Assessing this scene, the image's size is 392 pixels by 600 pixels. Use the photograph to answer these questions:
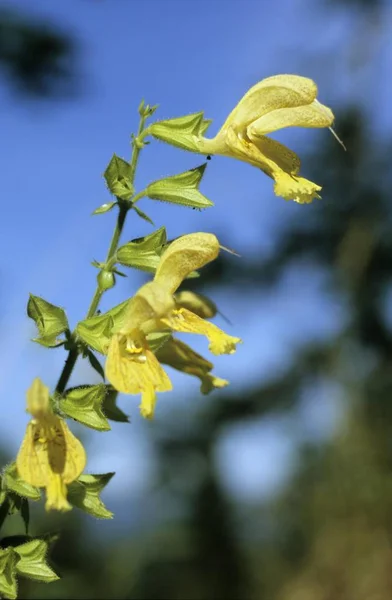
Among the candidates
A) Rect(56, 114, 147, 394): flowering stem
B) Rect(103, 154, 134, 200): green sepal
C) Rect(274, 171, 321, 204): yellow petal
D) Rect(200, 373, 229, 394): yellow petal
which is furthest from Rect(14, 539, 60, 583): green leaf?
Rect(274, 171, 321, 204): yellow petal

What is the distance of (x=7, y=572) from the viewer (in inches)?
48.4

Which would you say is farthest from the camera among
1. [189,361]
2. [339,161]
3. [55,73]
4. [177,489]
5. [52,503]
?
[339,161]

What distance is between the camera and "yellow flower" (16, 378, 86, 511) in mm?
1144

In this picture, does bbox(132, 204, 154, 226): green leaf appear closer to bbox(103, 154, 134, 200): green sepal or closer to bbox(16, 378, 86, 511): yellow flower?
bbox(103, 154, 134, 200): green sepal

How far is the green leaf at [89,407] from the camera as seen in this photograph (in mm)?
1238

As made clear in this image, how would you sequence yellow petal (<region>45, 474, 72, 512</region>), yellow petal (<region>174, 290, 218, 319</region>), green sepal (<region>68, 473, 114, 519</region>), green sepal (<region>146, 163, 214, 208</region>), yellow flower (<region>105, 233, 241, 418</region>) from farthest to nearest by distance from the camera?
yellow petal (<region>174, 290, 218, 319</region>) < green sepal (<region>146, 163, 214, 208</region>) < green sepal (<region>68, 473, 114, 519</region>) < yellow flower (<region>105, 233, 241, 418</region>) < yellow petal (<region>45, 474, 72, 512</region>)

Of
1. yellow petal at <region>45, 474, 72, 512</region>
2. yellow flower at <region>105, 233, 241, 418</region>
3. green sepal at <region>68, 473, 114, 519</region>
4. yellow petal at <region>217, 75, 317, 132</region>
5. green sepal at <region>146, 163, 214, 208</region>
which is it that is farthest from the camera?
yellow petal at <region>217, 75, 317, 132</region>

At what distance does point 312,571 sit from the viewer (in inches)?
311

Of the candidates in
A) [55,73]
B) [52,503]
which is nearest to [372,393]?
[55,73]

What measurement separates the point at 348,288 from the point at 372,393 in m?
1.10

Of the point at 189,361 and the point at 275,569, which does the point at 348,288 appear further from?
the point at 189,361

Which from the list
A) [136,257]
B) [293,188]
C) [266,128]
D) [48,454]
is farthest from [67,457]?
[266,128]

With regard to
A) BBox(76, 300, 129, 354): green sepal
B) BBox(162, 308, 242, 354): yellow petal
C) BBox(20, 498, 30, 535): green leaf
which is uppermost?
BBox(162, 308, 242, 354): yellow petal

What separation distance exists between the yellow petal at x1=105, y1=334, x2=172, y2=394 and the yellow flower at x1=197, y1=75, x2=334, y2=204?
462mm
